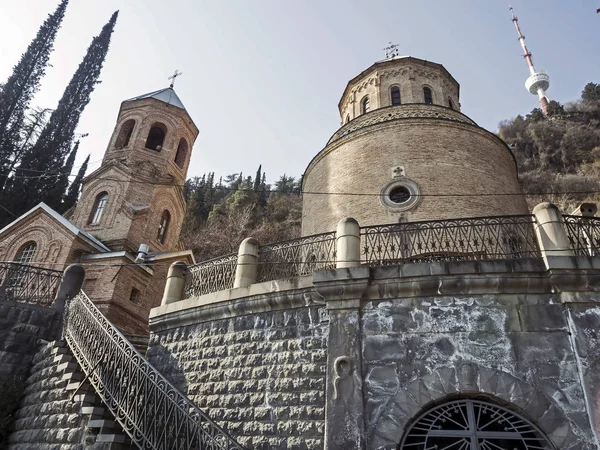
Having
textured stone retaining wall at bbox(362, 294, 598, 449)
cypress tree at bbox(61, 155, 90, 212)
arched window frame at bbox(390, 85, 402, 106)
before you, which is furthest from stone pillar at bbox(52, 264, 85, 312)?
cypress tree at bbox(61, 155, 90, 212)

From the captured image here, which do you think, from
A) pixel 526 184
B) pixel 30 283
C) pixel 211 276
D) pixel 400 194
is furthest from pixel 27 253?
pixel 526 184

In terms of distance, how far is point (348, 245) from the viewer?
24.1ft

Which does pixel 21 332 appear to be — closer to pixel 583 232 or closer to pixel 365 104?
pixel 583 232

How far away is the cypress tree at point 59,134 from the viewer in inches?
1307

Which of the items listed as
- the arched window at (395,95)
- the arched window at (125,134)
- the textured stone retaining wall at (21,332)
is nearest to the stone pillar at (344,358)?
the textured stone retaining wall at (21,332)

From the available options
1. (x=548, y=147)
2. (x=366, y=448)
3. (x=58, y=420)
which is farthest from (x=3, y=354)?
(x=548, y=147)

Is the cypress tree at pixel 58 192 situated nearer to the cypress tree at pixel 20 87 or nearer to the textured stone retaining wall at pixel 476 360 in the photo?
the cypress tree at pixel 20 87

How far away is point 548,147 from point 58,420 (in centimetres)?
4744

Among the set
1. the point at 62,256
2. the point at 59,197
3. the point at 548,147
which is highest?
the point at 548,147

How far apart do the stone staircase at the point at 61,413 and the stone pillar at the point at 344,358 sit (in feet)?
12.1

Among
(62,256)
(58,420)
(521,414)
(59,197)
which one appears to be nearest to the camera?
(521,414)

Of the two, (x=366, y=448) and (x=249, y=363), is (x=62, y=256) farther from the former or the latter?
(x=366, y=448)

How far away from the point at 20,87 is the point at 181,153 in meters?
24.1

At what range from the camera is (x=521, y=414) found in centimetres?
575
